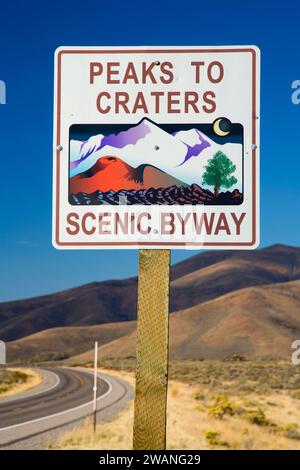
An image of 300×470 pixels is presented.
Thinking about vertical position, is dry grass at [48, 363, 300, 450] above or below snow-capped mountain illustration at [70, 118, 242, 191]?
below

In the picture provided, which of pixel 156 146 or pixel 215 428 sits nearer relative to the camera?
pixel 156 146

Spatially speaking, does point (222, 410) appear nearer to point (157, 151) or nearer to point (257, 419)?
point (257, 419)

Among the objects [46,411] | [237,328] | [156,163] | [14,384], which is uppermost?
[156,163]

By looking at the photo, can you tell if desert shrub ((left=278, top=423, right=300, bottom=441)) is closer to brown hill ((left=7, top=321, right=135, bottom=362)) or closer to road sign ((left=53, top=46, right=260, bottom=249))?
road sign ((left=53, top=46, right=260, bottom=249))

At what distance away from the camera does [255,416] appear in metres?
24.7

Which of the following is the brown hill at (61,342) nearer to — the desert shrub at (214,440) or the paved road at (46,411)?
the paved road at (46,411)

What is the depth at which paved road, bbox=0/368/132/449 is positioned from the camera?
19359 millimetres

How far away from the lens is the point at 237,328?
382ft

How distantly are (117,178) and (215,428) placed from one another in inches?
695

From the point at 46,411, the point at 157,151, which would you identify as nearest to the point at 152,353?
the point at 157,151

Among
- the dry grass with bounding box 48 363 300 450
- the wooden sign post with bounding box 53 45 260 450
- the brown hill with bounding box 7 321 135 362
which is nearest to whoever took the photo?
the wooden sign post with bounding box 53 45 260 450

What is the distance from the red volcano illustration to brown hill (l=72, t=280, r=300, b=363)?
3909 inches

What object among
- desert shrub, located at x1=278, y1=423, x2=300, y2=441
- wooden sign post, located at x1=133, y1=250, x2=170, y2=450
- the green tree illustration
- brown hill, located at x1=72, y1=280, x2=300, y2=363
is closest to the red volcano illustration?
the green tree illustration

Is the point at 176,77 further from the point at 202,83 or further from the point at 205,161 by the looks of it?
the point at 205,161
